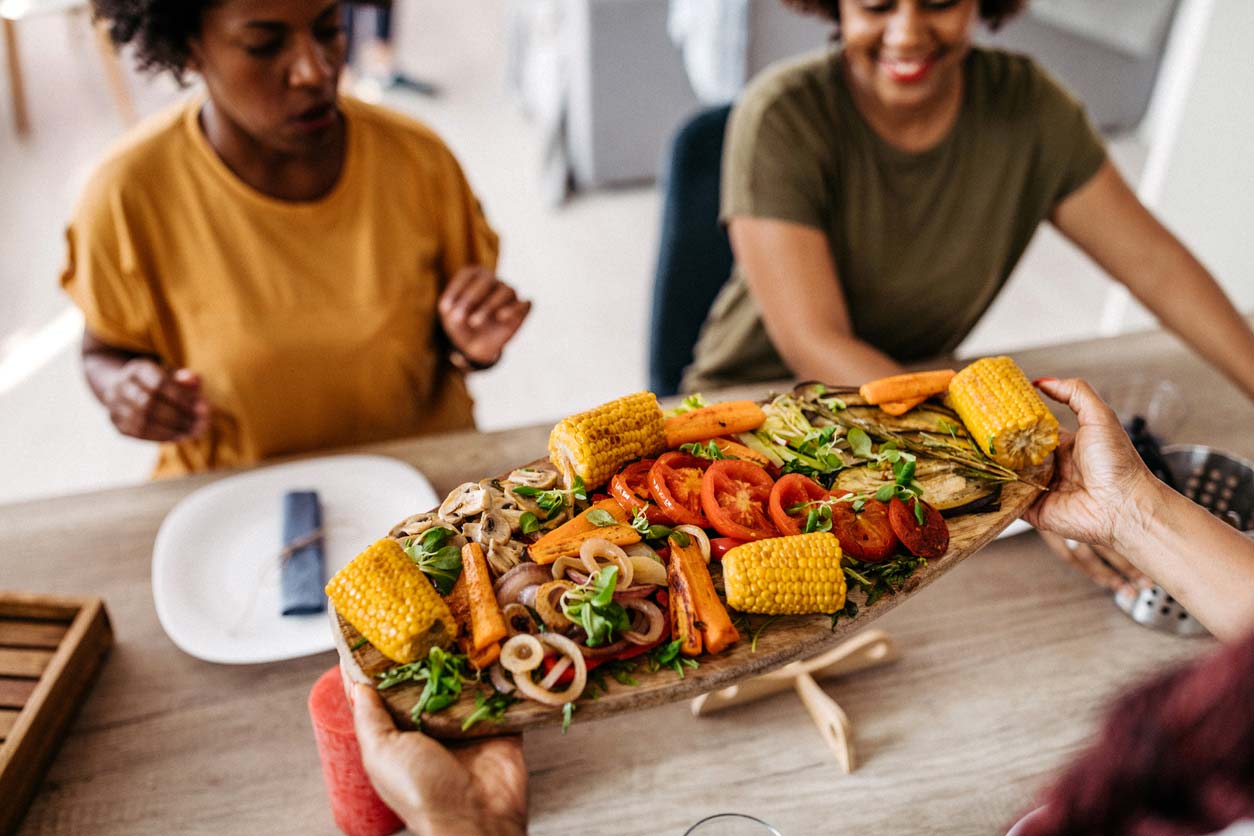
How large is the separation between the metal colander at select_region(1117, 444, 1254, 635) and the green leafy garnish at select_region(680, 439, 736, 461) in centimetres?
76

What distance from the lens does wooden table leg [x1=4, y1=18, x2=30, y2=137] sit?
528 cm

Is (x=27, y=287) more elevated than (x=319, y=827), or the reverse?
(x=319, y=827)

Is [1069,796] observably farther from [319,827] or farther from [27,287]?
[27,287]

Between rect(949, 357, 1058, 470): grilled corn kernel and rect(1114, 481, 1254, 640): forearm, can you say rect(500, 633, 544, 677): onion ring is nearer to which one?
rect(949, 357, 1058, 470): grilled corn kernel

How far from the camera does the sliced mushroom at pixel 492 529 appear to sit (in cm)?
112

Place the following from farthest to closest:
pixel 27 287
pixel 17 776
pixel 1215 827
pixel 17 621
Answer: pixel 27 287 → pixel 17 621 → pixel 17 776 → pixel 1215 827

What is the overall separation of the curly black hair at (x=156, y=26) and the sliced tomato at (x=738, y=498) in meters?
1.25

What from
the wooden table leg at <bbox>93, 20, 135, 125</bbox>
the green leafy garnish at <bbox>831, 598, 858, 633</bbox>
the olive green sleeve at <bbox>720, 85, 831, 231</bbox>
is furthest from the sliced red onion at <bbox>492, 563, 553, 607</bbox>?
the wooden table leg at <bbox>93, 20, 135, 125</bbox>

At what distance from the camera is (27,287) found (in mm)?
4387

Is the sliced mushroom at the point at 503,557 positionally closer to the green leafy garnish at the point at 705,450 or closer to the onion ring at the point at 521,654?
the onion ring at the point at 521,654

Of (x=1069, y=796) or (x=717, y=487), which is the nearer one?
(x=1069, y=796)

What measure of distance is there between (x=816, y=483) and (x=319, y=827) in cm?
81

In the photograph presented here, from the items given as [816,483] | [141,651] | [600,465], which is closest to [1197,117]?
[816,483]

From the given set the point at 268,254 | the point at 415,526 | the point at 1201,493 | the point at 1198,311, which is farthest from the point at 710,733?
the point at 1198,311
